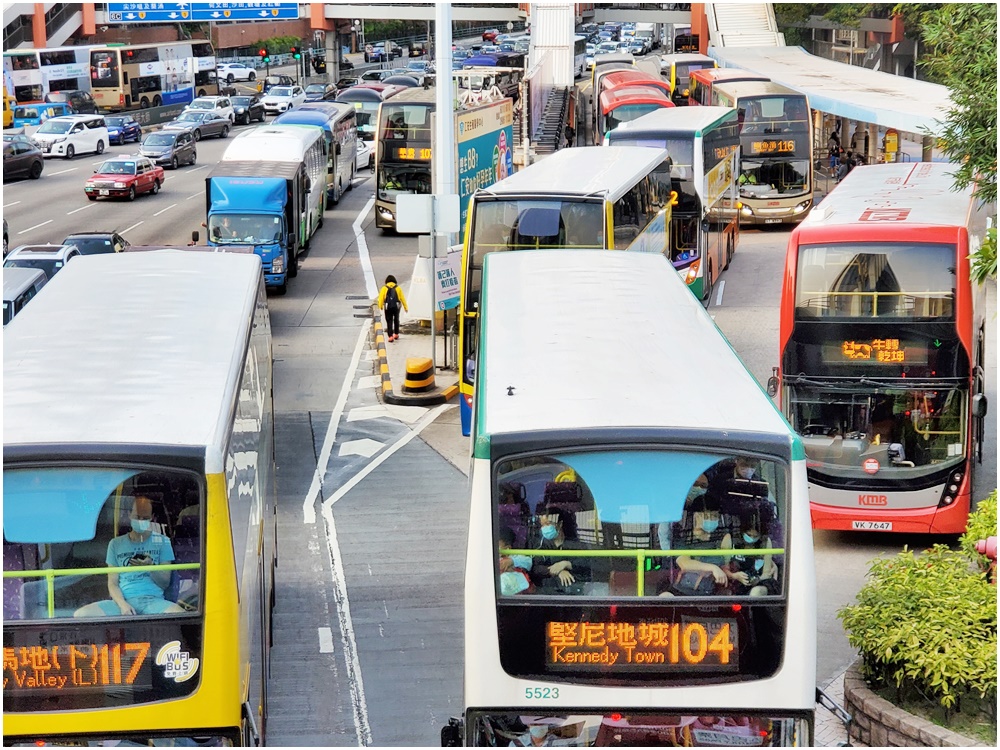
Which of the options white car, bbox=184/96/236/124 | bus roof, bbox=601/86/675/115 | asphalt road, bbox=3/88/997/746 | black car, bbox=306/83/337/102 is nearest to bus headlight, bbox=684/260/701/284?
asphalt road, bbox=3/88/997/746

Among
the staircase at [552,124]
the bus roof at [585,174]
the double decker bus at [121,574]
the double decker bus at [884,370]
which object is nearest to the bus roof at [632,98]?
the staircase at [552,124]

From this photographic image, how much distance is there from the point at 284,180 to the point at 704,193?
7.98m

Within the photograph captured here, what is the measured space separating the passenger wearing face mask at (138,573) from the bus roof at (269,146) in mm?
21629

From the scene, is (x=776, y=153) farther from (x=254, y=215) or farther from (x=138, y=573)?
(x=138, y=573)

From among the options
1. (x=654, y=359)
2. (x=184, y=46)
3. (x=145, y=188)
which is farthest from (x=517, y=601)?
(x=184, y=46)

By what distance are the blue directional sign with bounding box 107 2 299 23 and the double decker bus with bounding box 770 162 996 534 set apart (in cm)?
4976

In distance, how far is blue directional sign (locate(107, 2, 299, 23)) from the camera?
2366 inches

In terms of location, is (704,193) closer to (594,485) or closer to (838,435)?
(838,435)

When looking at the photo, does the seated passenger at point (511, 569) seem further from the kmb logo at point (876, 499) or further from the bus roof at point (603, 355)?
the kmb logo at point (876, 499)

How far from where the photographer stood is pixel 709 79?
39.9 meters

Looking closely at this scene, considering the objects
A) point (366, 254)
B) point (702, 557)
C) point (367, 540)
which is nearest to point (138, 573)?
point (702, 557)

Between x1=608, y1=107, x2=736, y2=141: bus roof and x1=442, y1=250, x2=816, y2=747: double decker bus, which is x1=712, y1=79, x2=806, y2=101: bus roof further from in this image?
x1=442, y1=250, x2=816, y2=747: double decker bus

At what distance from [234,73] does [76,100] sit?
17.5 meters

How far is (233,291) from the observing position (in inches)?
468
